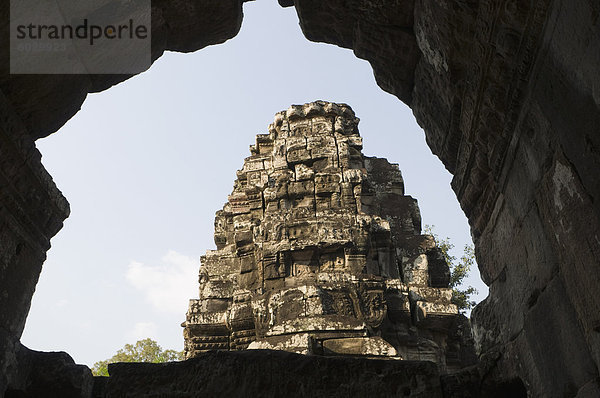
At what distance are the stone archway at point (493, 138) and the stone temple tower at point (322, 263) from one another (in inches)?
203

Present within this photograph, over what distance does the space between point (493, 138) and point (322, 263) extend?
25.7ft

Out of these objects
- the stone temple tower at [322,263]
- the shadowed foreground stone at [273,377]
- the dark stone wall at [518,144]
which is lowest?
the shadowed foreground stone at [273,377]

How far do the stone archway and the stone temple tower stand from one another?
16.9 feet

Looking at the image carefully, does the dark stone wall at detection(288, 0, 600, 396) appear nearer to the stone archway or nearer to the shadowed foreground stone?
the stone archway

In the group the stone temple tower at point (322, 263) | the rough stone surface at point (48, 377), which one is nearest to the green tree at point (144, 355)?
the stone temple tower at point (322, 263)

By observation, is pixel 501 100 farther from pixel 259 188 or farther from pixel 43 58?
pixel 259 188

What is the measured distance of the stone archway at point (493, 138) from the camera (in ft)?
5.96

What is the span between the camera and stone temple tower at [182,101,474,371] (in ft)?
27.9

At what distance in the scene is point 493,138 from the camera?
2477 millimetres

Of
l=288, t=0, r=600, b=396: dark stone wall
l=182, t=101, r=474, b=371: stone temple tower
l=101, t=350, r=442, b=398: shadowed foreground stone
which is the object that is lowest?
l=101, t=350, r=442, b=398: shadowed foreground stone

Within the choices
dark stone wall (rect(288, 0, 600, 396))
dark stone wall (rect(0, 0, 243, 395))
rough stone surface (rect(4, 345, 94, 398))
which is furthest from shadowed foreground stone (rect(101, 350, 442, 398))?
dark stone wall (rect(0, 0, 243, 395))

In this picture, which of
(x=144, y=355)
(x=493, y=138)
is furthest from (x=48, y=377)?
(x=144, y=355)

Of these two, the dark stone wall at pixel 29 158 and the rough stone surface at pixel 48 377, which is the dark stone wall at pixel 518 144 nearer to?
→ the dark stone wall at pixel 29 158

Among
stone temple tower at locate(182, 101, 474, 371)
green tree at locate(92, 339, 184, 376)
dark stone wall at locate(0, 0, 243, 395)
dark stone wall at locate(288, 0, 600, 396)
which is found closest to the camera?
dark stone wall at locate(288, 0, 600, 396)
